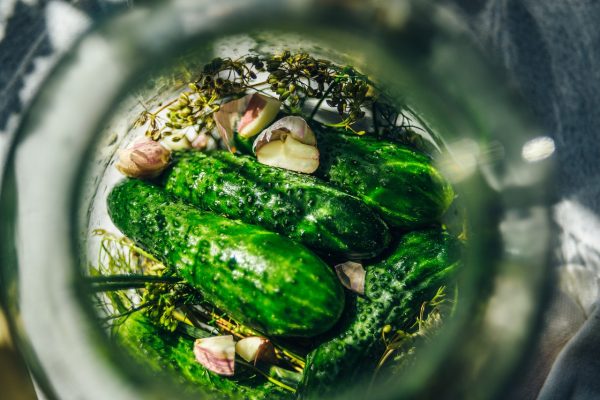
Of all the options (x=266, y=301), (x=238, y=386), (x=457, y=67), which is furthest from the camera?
(x=238, y=386)

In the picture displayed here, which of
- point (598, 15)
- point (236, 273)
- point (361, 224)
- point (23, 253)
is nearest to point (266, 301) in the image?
point (236, 273)

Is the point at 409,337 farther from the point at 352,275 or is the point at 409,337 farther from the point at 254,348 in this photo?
the point at 254,348

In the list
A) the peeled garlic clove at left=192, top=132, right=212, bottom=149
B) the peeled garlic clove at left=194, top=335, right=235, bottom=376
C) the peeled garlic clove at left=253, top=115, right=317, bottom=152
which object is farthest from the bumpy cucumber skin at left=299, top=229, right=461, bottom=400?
the peeled garlic clove at left=192, top=132, right=212, bottom=149

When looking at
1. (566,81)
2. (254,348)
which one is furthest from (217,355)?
(566,81)

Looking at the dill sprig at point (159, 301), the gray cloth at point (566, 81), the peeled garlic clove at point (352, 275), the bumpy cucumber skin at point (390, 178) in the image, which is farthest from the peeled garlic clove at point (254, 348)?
the gray cloth at point (566, 81)

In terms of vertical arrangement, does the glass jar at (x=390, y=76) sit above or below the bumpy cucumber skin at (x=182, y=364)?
above

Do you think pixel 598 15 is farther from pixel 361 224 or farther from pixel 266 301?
pixel 266 301

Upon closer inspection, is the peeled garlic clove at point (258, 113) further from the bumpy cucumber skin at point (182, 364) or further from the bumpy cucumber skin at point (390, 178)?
the bumpy cucumber skin at point (182, 364)
